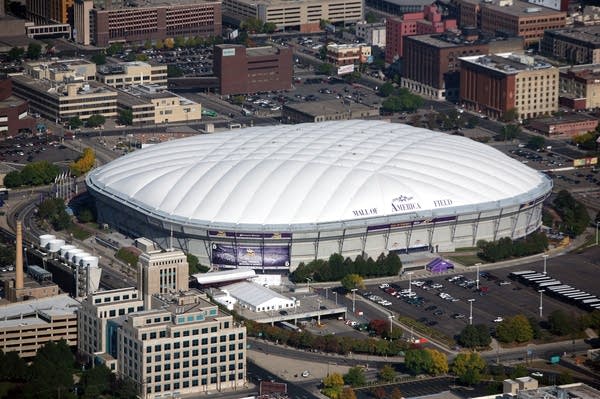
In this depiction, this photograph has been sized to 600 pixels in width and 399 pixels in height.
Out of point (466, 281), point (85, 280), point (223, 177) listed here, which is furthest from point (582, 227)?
point (85, 280)

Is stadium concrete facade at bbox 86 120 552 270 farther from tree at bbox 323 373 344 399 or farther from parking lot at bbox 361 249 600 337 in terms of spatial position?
tree at bbox 323 373 344 399

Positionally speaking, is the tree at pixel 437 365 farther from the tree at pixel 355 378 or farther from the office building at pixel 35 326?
the office building at pixel 35 326

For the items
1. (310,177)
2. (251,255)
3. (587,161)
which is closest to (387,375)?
(251,255)

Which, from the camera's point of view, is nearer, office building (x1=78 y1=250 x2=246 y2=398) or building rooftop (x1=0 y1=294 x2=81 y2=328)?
office building (x1=78 y1=250 x2=246 y2=398)

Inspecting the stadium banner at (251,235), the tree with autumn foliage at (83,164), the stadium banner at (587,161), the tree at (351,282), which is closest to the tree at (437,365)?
the tree at (351,282)

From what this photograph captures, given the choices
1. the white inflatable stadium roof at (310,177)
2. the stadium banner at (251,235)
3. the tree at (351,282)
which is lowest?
the tree at (351,282)

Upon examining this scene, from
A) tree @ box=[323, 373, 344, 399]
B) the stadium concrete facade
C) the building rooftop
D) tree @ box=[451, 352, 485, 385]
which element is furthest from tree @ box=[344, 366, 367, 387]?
the stadium concrete facade
